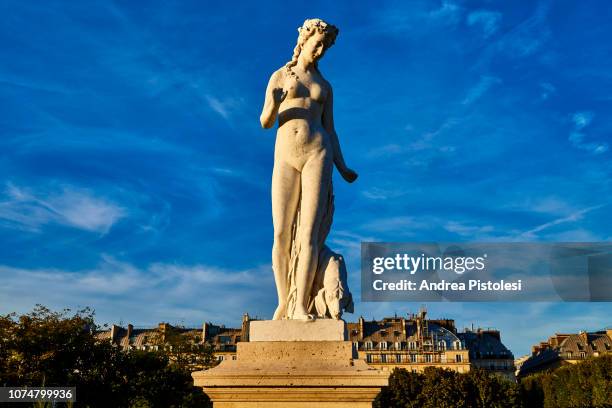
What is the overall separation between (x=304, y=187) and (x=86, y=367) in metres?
35.2

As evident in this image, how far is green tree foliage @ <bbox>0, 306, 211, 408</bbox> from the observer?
120ft

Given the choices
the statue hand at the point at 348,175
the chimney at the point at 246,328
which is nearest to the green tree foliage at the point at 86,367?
the chimney at the point at 246,328

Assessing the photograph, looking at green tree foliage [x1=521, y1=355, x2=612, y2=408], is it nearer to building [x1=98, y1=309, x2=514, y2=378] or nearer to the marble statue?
building [x1=98, y1=309, x2=514, y2=378]

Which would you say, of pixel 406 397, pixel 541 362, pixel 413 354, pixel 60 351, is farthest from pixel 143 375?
pixel 541 362

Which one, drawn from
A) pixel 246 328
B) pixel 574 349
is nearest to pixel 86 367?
pixel 246 328

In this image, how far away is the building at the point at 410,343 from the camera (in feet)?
326

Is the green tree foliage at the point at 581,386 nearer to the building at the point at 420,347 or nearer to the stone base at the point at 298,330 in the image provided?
the building at the point at 420,347

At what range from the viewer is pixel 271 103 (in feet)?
31.1

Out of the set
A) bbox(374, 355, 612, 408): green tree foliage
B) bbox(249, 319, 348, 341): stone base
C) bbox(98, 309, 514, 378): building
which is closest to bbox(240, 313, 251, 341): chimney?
bbox(249, 319, 348, 341): stone base

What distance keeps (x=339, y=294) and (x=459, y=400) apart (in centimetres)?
6136

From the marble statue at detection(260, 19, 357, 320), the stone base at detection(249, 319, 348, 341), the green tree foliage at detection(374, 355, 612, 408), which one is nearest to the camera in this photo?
the stone base at detection(249, 319, 348, 341)

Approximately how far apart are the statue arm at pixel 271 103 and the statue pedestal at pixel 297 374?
274 cm

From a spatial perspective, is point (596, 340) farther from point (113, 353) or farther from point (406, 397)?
point (113, 353)

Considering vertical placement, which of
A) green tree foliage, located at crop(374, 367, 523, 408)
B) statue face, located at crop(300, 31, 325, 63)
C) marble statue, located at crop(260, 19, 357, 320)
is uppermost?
statue face, located at crop(300, 31, 325, 63)
